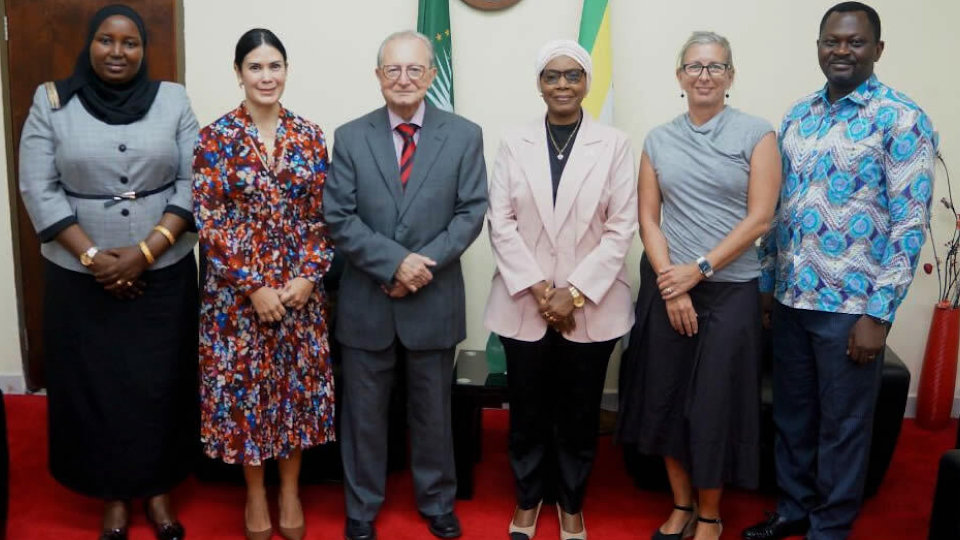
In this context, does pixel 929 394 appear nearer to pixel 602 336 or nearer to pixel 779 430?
pixel 779 430

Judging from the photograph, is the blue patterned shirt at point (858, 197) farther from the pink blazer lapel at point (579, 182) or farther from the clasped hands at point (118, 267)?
Answer: the clasped hands at point (118, 267)

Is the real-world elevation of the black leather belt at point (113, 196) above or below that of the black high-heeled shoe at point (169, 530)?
above

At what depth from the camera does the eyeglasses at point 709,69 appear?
8.14ft

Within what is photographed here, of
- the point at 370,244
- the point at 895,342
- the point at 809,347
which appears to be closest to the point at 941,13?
the point at 895,342

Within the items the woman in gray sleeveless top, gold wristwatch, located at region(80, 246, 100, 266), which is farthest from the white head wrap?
gold wristwatch, located at region(80, 246, 100, 266)

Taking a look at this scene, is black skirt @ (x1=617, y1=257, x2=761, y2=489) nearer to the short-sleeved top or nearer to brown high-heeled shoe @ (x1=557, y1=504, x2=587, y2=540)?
the short-sleeved top

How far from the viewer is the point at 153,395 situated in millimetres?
2779

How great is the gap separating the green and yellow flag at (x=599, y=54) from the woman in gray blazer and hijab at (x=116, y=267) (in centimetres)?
158

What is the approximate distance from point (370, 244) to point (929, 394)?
2684mm

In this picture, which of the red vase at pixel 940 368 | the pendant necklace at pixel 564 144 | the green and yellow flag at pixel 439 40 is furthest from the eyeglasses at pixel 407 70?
the red vase at pixel 940 368

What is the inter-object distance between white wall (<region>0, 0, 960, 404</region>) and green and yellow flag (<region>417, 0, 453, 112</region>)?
→ 0.13 meters

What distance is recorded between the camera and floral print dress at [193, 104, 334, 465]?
2561 millimetres

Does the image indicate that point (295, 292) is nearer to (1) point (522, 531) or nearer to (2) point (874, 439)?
(1) point (522, 531)

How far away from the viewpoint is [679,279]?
257cm
